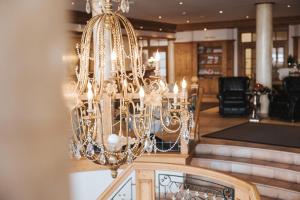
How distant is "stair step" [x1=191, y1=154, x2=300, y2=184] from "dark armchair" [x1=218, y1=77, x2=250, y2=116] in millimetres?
3492

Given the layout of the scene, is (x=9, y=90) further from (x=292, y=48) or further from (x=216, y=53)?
(x=216, y=53)

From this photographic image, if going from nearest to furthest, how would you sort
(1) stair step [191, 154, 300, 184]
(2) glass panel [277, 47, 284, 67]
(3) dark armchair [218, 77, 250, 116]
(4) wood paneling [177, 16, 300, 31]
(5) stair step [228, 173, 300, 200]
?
(5) stair step [228, 173, 300, 200] → (1) stair step [191, 154, 300, 184] → (3) dark armchair [218, 77, 250, 116] → (4) wood paneling [177, 16, 300, 31] → (2) glass panel [277, 47, 284, 67]

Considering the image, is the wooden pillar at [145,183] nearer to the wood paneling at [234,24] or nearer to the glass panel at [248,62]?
the wood paneling at [234,24]

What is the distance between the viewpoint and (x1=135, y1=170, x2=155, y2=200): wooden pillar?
4910mm

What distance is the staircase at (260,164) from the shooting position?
5977mm

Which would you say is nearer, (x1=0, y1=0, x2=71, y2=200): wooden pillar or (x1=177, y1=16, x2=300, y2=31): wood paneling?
(x1=0, y1=0, x2=71, y2=200): wooden pillar

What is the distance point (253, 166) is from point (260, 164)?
0.39 ft

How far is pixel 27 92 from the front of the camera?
1.37 ft

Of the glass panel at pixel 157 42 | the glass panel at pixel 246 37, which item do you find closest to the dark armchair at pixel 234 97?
the glass panel at pixel 246 37

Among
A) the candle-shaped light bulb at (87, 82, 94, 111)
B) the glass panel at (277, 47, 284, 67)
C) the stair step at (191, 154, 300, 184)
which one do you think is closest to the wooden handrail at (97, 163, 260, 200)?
the candle-shaped light bulb at (87, 82, 94, 111)

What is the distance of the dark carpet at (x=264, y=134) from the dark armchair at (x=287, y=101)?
69 centimetres

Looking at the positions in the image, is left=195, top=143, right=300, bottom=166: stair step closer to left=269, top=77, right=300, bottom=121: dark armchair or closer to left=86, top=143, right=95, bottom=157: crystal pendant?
left=269, top=77, right=300, bottom=121: dark armchair

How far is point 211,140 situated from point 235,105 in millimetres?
3197

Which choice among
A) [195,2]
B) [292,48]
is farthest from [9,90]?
[292,48]
